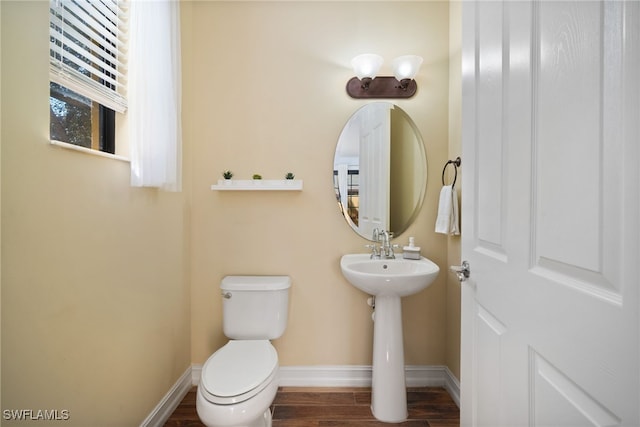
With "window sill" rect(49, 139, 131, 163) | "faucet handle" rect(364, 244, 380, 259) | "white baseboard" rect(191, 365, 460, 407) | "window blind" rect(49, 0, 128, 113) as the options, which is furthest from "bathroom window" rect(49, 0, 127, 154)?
"white baseboard" rect(191, 365, 460, 407)

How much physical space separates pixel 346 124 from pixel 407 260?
3.04 feet

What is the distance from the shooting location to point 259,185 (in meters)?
1.80

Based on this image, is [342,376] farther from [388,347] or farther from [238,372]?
[238,372]

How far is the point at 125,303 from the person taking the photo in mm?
1278

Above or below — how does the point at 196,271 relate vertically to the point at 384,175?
below

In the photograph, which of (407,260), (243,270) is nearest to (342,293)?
(407,260)

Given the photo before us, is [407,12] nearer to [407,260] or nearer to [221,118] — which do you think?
[221,118]

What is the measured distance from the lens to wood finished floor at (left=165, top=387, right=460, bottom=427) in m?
1.58

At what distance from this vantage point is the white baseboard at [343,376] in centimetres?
189

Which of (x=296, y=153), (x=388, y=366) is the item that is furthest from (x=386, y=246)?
(x=296, y=153)

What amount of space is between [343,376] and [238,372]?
2.80 ft

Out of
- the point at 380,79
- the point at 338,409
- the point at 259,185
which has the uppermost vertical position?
the point at 380,79

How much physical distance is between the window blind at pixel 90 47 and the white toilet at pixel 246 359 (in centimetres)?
111

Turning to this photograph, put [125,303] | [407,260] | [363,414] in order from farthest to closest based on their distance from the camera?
[407,260], [363,414], [125,303]
